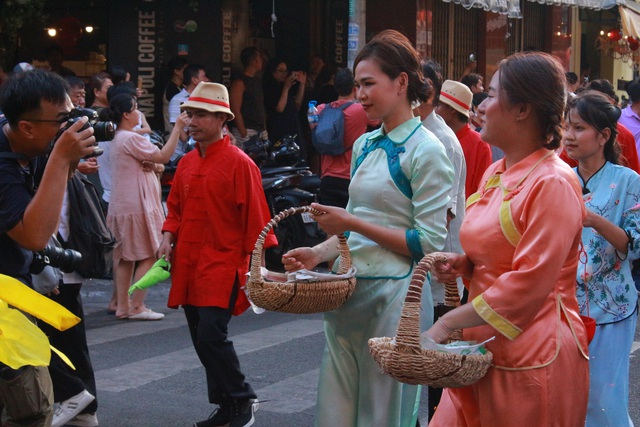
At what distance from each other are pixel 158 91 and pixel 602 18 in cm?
1309

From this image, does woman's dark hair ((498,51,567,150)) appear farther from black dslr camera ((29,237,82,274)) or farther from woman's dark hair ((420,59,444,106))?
woman's dark hair ((420,59,444,106))

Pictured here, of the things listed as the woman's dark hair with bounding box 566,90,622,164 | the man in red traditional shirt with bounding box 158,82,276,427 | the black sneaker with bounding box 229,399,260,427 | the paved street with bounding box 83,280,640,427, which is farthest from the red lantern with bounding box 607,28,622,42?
the black sneaker with bounding box 229,399,260,427

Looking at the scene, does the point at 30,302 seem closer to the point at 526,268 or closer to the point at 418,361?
the point at 418,361

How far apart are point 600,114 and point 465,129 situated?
1.78 meters

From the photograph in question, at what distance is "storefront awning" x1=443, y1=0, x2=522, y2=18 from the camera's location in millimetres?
12852

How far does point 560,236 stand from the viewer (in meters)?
2.91

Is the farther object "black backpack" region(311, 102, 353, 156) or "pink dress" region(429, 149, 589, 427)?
"black backpack" region(311, 102, 353, 156)

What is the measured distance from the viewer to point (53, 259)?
421 cm

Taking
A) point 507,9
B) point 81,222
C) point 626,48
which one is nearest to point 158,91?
point 507,9

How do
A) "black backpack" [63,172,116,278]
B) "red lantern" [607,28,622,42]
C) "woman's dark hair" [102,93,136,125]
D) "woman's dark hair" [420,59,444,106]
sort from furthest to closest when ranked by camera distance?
"red lantern" [607,28,622,42] → "woman's dark hair" [102,93,136,125] → "woman's dark hair" [420,59,444,106] → "black backpack" [63,172,116,278]

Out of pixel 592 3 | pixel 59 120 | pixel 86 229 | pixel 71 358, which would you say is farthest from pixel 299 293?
pixel 592 3

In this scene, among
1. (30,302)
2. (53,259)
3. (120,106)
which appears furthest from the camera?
(120,106)

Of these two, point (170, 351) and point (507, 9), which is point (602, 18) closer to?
point (507, 9)

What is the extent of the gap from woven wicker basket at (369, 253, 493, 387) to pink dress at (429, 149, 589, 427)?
106mm
